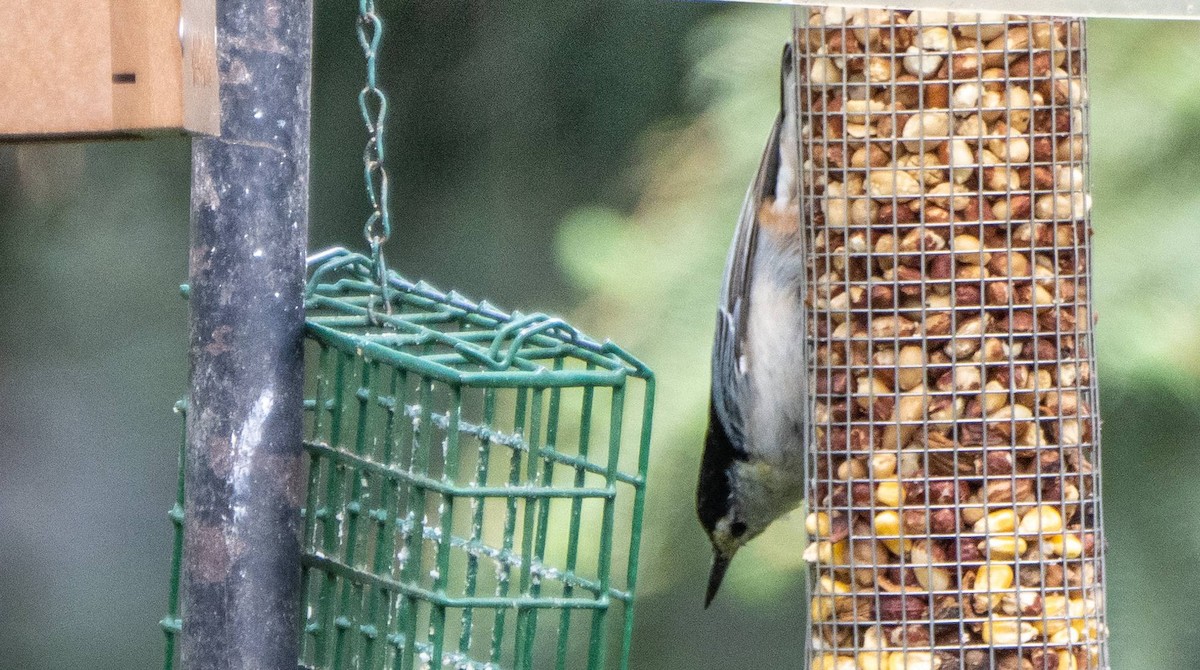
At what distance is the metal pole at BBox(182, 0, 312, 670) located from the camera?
65.6 inches

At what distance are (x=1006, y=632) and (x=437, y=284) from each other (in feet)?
8.46

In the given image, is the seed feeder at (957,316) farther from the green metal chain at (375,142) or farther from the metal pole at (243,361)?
the metal pole at (243,361)

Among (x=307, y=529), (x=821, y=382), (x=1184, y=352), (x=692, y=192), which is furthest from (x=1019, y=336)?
(x=692, y=192)

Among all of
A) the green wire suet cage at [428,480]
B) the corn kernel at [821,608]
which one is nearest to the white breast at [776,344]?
the corn kernel at [821,608]

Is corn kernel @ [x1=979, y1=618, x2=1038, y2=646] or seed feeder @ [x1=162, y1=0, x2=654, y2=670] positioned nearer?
seed feeder @ [x1=162, y1=0, x2=654, y2=670]

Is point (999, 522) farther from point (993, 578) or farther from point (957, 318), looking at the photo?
point (957, 318)

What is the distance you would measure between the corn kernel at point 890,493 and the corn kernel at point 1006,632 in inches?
7.5

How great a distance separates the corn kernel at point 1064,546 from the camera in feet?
6.37

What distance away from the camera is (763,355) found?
2.35 m

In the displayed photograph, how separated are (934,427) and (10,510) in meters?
3.26

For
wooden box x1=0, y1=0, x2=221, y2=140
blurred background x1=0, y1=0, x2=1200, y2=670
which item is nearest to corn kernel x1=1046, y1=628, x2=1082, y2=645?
wooden box x1=0, y1=0, x2=221, y2=140

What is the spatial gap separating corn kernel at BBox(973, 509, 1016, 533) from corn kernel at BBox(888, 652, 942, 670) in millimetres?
172

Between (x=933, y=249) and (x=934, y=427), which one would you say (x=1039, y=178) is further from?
(x=934, y=427)

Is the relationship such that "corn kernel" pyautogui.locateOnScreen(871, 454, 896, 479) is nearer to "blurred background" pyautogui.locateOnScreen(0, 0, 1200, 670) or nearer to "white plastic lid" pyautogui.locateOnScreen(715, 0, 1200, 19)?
"white plastic lid" pyautogui.locateOnScreen(715, 0, 1200, 19)
